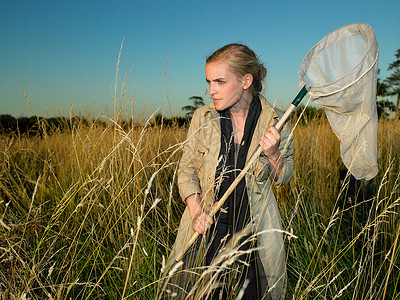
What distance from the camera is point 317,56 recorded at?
5.46ft

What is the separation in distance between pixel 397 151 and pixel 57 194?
13.0 ft

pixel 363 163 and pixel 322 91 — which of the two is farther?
pixel 363 163

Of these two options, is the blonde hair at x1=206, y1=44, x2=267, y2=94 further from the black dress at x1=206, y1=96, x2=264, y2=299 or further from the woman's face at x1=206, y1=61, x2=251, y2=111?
the black dress at x1=206, y1=96, x2=264, y2=299

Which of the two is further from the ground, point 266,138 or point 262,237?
point 266,138

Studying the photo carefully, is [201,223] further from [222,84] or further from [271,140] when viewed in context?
[222,84]

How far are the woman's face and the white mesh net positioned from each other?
1.56 feet

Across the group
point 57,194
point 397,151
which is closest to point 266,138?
point 57,194

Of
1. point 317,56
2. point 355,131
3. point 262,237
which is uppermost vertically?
point 317,56

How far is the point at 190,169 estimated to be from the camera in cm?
199

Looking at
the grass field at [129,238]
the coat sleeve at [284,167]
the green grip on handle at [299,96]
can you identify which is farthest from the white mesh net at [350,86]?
the coat sleeve at [284,167]

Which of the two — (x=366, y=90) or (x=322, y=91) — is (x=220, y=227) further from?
(x=366, y=90)

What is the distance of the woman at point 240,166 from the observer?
1.85 m

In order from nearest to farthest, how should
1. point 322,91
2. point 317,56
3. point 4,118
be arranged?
point 322,91 < point 317,56 < point 4,118

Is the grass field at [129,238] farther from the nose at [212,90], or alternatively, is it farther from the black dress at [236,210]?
the nose at [212,90]
